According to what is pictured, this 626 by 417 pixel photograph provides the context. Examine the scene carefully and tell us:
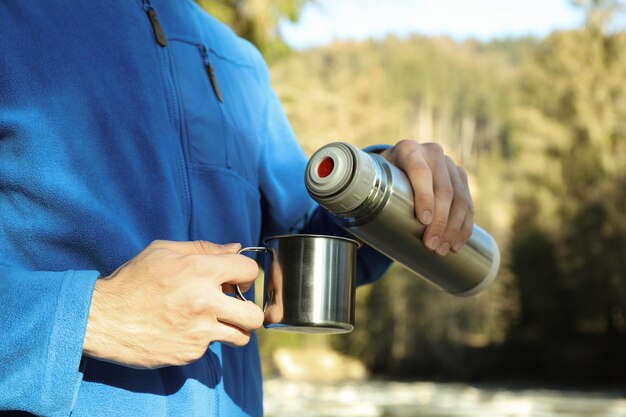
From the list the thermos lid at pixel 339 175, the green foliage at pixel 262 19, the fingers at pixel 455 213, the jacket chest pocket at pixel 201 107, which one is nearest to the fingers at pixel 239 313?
the thermos lid at pixel 339 175

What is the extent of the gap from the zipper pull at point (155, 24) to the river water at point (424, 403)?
32.2 feet

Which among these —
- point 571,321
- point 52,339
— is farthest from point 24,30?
point 571,321

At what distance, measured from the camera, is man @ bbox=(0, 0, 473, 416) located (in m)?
0.95

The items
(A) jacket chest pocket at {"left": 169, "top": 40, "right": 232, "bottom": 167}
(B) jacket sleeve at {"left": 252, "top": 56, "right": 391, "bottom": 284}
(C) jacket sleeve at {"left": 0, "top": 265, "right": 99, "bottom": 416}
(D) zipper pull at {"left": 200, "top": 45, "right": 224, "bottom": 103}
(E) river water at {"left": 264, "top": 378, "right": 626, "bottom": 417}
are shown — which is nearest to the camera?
(C) jacket sleeve at {"left": 0, "top": 265, "right": 99, "bottom": 416}

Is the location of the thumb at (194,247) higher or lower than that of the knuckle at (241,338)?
higher

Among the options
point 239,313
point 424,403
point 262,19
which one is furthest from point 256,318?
point 424,403

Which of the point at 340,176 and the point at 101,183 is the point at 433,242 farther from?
the point at 101,183

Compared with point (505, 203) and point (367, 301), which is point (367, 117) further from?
point (505, 203)

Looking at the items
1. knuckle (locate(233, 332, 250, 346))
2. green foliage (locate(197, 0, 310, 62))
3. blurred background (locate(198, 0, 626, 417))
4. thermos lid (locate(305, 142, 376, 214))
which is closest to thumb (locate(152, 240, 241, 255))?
knuckle (locate(233, 332, 250, 346))

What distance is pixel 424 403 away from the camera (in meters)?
14.2

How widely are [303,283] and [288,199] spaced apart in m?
0.48

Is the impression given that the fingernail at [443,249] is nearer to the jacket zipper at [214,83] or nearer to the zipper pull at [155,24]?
the jacket zipper at [214,83]

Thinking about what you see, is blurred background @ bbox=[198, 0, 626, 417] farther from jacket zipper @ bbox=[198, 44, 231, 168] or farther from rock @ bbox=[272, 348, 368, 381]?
jacket zipper @ bbox=[198, 44, 231, 168]

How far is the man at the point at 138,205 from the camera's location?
950 millimetres
